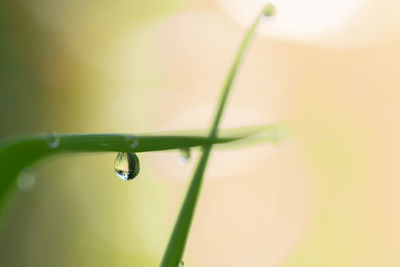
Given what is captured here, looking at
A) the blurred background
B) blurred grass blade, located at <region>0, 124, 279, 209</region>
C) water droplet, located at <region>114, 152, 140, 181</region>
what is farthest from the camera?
the blurred background

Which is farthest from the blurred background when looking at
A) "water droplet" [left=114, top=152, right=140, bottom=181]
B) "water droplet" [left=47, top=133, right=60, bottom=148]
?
"water droplet" [left=47, top=133, right=60, bottom=148]

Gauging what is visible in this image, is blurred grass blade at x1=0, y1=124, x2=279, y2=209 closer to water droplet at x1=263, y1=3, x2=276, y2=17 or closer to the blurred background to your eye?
water droplet at x1=263, y1=3, x2=276, y2=17

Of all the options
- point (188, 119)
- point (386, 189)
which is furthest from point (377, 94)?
point (188, 119)

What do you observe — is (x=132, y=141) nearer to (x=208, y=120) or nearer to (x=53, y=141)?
(x=53, y=141)

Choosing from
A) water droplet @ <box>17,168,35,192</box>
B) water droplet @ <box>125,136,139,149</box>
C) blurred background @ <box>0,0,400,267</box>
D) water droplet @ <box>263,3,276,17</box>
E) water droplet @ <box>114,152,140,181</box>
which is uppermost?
blurred background @ <box>0,0,400,267</box>

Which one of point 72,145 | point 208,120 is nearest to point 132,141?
point 72,145

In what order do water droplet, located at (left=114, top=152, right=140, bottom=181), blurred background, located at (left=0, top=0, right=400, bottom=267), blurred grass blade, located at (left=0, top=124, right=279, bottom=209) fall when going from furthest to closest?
blurred background, located at (left=0, top=0, right=400, bottom=267) < water droplet, located at (left=114, top=152, right=140, bottom=181) < blurred grass blade, located at (left=0, top=124, right=279, bottom=209)

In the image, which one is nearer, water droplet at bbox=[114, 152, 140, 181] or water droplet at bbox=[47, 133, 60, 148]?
water droplet at bbox=[47, 133, 60, 148]
